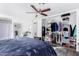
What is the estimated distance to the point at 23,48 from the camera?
2.17m

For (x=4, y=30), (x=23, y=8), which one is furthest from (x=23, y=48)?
(x=23, y=8)

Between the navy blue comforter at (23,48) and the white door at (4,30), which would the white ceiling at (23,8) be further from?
the navy blue comforter at (23,48)

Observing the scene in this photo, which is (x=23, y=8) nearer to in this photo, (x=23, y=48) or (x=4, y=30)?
(x=4, y=30)

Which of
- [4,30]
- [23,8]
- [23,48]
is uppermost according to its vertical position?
[23,8]

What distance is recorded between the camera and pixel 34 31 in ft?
7.29

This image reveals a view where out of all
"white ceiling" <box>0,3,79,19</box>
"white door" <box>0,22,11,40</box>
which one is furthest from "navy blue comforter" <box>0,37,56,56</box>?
"white ceiling" <box>0,3,79,19</box>

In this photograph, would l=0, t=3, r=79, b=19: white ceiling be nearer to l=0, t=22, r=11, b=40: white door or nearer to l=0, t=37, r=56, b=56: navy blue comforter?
l=0, t=22, r=11, b=40: white door

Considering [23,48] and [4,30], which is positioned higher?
[4,30]

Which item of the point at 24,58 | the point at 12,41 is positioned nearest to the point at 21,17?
the point at 12,41

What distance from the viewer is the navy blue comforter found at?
215 cm

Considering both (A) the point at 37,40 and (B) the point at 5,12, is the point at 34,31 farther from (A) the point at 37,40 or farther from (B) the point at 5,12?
(B) the point at 5,12

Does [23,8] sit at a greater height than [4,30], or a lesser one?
greater

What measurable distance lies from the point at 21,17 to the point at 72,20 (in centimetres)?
80

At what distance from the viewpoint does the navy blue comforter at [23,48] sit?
215 centimetres
